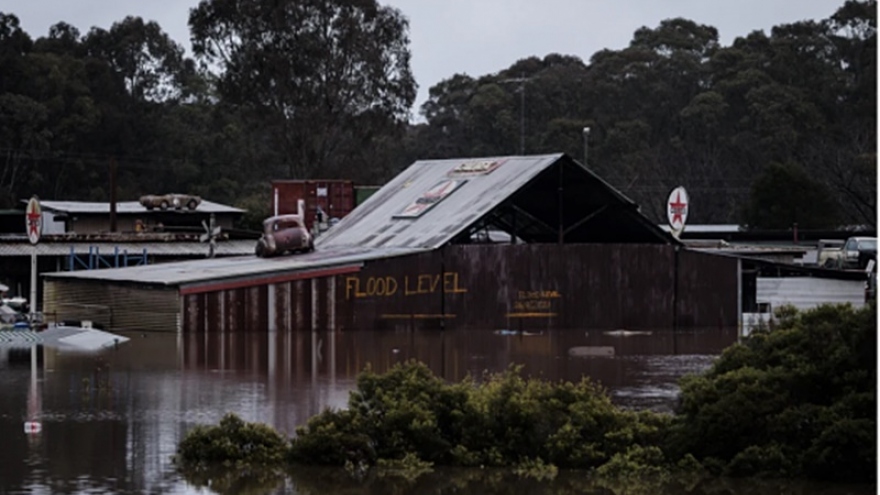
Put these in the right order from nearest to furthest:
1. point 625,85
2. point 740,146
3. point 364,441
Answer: point 364,441
point 740,146
point 625,85

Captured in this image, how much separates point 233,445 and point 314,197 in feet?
133

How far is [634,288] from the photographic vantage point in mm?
45375

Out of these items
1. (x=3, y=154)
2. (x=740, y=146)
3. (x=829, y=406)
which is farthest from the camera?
(x=740, y=146)

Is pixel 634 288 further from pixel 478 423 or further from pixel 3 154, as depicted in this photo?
pixel 3 154

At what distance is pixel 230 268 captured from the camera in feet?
138

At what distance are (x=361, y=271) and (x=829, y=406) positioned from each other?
979 inches

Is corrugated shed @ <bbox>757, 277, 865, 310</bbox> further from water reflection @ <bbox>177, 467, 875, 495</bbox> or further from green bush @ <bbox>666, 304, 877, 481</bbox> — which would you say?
water reflection @ <bbox>177, 467, 875, 495</bbox>

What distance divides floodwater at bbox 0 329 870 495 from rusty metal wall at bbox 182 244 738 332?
74 centimetres

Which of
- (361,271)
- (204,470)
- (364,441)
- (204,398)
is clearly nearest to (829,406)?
(364,441)

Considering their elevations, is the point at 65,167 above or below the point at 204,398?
above

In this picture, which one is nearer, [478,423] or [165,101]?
[478,423]

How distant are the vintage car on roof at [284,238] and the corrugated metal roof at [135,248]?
672 cm

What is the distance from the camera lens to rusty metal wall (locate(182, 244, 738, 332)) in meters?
41.1

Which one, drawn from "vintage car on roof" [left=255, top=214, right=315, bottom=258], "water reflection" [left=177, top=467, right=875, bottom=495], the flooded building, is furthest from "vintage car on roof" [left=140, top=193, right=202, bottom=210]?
"water reflection" [left=177, top=467, right=875, bottom=495]
